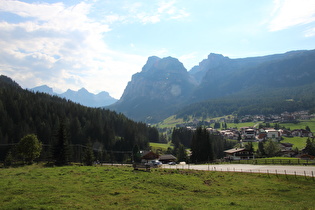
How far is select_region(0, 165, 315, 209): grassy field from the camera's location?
21125 mm

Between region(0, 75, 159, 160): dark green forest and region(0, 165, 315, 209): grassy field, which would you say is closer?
region(0, 165, 315, 209): grassy field

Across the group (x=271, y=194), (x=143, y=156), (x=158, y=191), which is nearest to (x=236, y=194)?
(x=271, y=194)

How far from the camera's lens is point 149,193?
26.5 m

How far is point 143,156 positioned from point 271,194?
80451 mm

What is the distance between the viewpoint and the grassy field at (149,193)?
21.1m

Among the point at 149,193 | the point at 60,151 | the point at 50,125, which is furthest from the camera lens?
the point at 50,125

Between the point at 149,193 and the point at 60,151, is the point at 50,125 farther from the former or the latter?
the point at 149,193

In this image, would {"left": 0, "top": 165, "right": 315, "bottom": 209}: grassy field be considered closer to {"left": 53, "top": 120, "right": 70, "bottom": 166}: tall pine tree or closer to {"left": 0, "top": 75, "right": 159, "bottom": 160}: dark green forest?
{"left": 53, "top": 120, "right": 70, "bottom": 166}: tall pine tree

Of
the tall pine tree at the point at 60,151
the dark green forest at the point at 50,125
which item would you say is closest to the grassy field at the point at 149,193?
the tall pine tree at the point at 60,151

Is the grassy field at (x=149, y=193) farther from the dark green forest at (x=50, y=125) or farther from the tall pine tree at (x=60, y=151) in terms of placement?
the dark green forest at (x=50, y=125)

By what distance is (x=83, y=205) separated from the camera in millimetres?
20234

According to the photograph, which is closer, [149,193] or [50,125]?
[149,193]

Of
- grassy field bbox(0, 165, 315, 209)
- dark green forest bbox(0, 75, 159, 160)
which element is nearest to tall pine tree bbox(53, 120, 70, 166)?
grassy field bbox(0, 165, 315, 209)

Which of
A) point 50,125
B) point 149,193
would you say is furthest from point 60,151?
point 50,125
